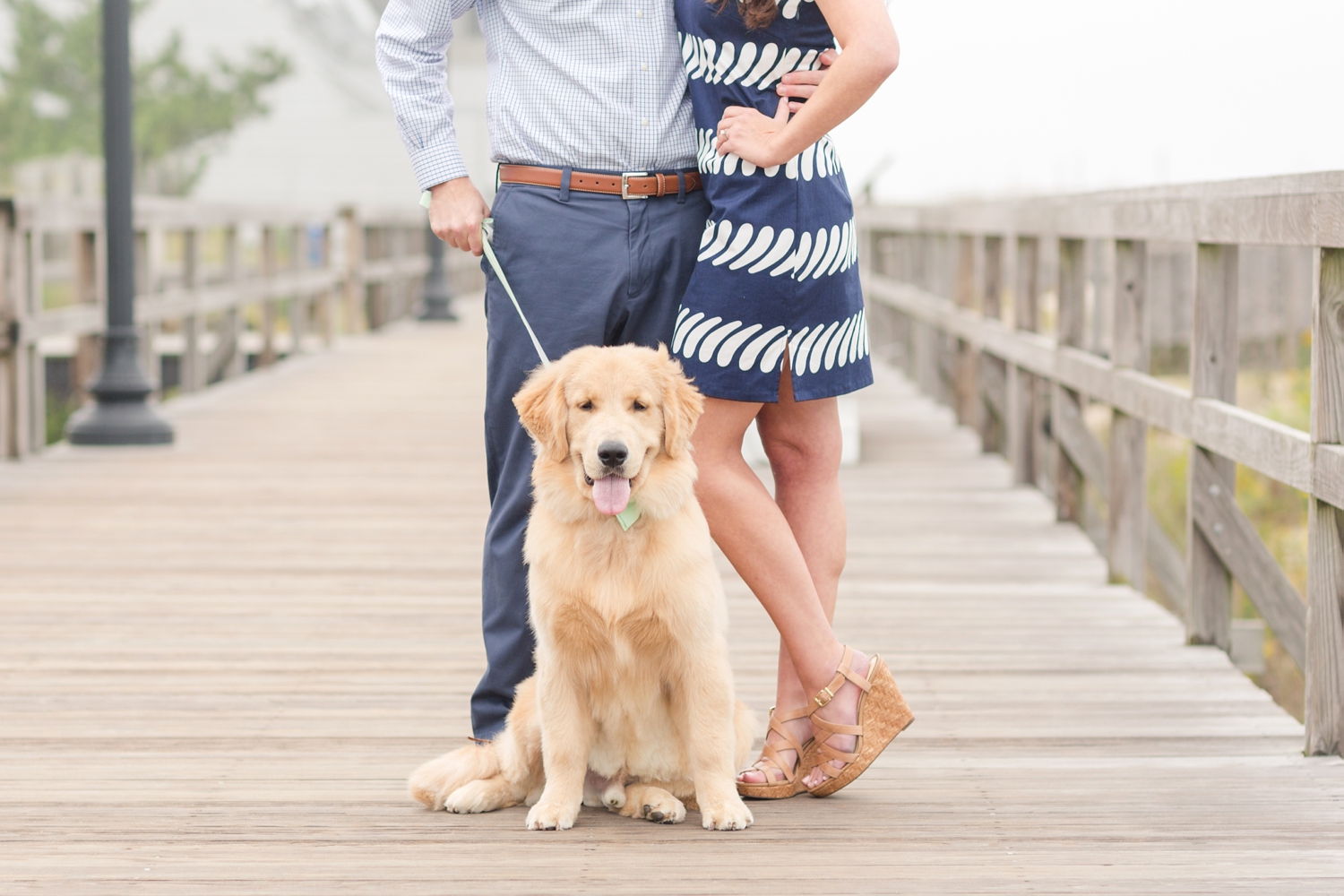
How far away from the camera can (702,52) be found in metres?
2.86

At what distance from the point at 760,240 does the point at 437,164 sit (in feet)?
2.03

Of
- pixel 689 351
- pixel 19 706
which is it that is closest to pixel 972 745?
pixel 689 351

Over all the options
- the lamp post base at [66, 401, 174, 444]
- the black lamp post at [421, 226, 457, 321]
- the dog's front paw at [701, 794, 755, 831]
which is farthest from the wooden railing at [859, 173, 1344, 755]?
the black lamp post at [421, 226, 457, 321]

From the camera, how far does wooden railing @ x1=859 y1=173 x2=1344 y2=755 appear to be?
3.16 m

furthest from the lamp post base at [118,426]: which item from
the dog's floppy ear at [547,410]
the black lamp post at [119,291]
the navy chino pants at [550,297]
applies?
the dog's floppy ear at [547,410]

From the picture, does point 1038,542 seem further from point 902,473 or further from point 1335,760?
point 1335,760

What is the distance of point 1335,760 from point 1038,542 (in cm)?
253

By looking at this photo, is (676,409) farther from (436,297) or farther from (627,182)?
(436,297)

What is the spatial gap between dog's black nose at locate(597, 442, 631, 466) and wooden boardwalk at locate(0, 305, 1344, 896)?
62cm

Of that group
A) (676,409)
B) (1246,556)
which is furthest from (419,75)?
(1246,556)

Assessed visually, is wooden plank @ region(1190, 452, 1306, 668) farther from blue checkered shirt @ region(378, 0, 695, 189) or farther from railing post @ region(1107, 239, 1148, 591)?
blue checkered shirt @ region(378, 0, 695, 189)

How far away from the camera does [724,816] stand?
2.70 metres

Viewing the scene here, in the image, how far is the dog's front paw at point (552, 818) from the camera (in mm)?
2705

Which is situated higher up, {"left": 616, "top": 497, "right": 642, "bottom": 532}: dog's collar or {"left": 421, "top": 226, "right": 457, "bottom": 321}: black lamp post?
{"left": 421, "top": 226, "right": 457, "bottom": 321}: black lamp post
